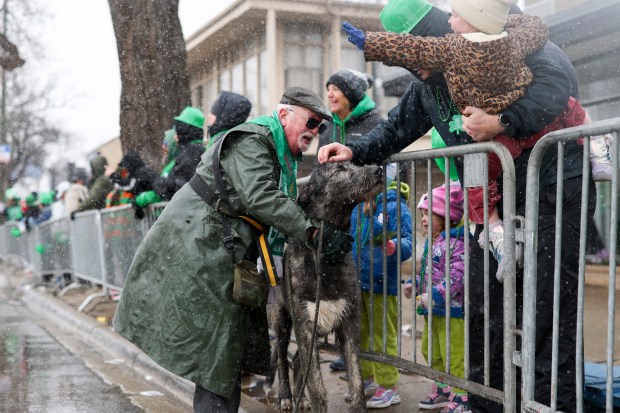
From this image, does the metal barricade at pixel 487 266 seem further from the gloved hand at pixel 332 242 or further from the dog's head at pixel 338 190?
the gloved hand at pixel 332 242

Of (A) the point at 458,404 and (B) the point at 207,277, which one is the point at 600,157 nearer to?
(A) the point at 458,404

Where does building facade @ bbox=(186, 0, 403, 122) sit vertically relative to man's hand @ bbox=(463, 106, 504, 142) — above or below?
above

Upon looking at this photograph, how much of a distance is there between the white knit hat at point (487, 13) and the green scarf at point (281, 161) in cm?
116

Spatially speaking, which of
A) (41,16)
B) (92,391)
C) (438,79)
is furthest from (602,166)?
(41,16)

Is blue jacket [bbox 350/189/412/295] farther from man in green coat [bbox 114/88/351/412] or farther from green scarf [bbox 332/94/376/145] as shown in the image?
green scarf [bbox 332/94/376/145]

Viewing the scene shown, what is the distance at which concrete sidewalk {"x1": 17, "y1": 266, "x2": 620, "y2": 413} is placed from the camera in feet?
16.1

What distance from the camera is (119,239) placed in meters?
9.12

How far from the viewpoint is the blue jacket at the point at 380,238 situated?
441cm

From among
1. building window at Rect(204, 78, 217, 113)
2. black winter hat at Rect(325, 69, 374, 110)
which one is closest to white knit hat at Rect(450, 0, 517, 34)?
black winter hat at Rect(325, 69, 374, 110)

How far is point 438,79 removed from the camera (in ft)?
11.6

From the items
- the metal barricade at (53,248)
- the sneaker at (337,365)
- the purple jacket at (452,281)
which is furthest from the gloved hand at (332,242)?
the metal barricade at (53,248)

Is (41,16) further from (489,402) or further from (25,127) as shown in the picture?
(25,127)

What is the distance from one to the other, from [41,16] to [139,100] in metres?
13.3

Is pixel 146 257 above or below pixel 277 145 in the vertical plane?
below
